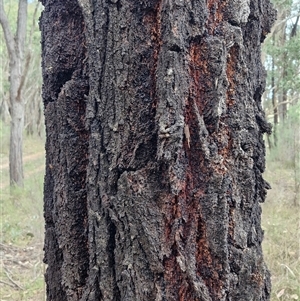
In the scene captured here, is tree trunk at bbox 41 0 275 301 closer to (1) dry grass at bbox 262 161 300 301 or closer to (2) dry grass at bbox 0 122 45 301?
(1) dry grass at bbox 262 161 300 301

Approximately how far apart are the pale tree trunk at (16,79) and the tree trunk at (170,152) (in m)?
8.02

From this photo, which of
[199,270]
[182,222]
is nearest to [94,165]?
[182,222]

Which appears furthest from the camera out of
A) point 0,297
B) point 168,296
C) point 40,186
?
point 40,186

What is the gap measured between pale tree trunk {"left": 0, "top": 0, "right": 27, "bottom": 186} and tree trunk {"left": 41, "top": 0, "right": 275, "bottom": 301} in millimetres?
8016

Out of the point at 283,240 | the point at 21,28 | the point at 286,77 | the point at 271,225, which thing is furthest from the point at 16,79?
the point at 286,77

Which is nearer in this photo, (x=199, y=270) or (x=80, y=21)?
(x=199, y=270)

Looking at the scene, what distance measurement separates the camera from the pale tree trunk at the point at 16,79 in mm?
9117

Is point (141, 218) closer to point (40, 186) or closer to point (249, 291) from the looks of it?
point (249, 291)

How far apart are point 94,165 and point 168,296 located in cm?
36

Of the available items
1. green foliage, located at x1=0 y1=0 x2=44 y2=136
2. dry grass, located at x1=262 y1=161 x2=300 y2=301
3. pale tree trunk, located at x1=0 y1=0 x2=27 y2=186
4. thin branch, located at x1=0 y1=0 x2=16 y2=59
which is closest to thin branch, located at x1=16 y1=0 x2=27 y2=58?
pale tree trunk, located at x1=0 y1=0 x2=27 y2=186

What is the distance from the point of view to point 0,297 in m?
3.95

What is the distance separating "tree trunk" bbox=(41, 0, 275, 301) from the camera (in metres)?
1.14

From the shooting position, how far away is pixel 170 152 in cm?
113

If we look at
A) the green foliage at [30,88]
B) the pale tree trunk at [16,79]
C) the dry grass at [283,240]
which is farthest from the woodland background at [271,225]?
the green foliage at [30,88]
